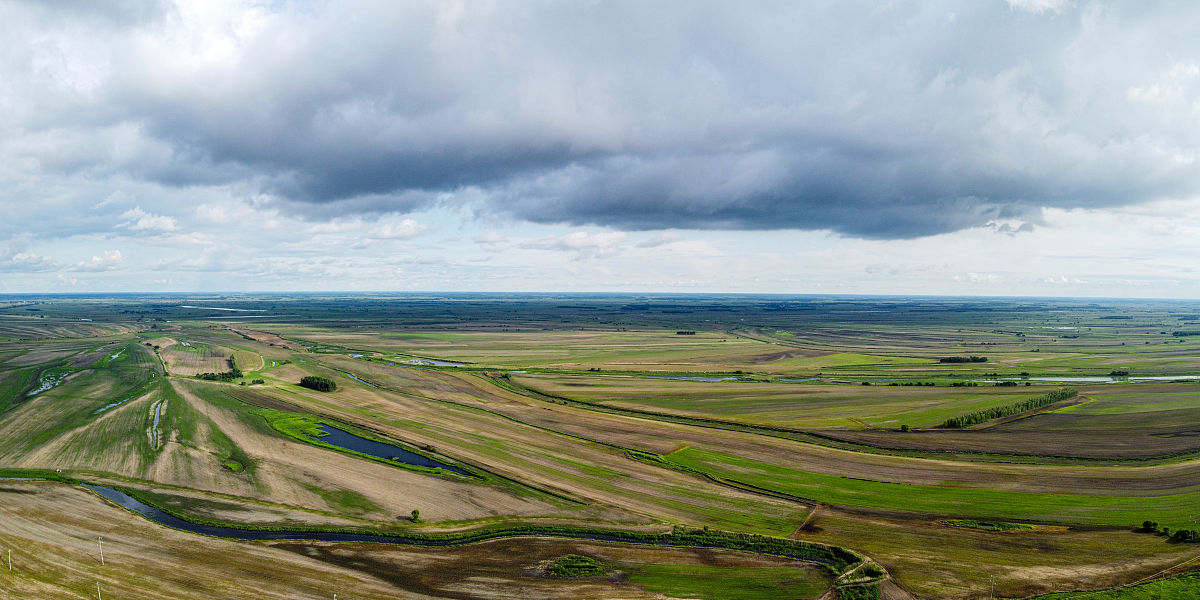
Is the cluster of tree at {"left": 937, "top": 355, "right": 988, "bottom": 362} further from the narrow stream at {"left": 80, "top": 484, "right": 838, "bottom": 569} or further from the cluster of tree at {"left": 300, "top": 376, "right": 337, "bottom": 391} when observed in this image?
the cluster of tree at {"left": 300, "top": 376, "right": 337, "bottom": 391}

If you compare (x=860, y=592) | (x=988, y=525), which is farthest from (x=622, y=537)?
(x=988, y=525)

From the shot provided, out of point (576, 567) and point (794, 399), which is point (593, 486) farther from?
point (794, 399)

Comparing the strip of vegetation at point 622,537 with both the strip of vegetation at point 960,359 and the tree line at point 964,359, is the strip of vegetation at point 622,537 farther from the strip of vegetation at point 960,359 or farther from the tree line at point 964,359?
the tree line at point 964,359

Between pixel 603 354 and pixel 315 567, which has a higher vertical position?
pixel 603 354

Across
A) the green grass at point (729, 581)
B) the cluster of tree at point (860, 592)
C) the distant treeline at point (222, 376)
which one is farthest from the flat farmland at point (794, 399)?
the distant treeline at point (222, 376)

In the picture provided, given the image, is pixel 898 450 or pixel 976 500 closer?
pixel 976 500

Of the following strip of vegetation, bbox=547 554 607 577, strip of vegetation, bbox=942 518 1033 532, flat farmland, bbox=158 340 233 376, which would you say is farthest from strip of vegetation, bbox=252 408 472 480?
flat farmland, bbox=158 340 233 376

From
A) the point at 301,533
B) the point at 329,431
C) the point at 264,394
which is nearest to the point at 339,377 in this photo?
the point at 264,394
